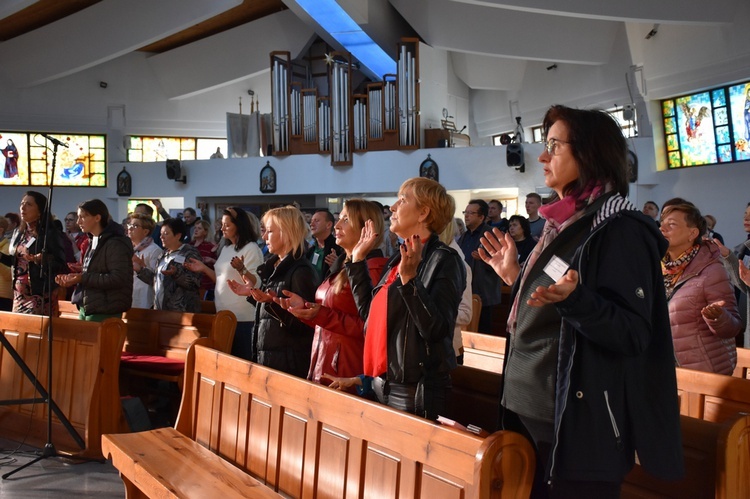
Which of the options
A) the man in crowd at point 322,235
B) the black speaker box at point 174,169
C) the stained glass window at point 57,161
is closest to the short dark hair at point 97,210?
the man in crowd at point 322,235

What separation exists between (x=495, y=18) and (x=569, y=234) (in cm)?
1076

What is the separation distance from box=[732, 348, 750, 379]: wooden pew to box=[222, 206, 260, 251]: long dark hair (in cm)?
278

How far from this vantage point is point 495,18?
11688 millimetres

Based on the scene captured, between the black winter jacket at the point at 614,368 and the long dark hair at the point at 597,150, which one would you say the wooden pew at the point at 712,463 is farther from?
the long dark hair at the point at 597,150

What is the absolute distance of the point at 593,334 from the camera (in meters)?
1.46

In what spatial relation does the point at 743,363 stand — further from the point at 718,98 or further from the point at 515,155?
the point at 515,155

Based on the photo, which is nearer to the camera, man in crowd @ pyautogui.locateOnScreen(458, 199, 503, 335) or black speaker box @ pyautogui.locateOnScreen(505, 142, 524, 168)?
man in crowd @ pyautogui.locateOnScreen(458, 199, 503, 335)

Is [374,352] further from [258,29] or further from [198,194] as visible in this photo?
[258,29]

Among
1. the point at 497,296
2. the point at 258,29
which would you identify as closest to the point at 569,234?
the point at 497,296

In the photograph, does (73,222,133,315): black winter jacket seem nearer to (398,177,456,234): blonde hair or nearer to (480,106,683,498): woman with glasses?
(398,177,456,234): blonde hair

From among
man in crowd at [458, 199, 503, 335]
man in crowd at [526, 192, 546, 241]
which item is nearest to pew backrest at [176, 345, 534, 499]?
man in crowd at [458, 199, 503, 335]

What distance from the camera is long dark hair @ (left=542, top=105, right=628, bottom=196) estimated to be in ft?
5.42

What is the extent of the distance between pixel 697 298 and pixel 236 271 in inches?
102

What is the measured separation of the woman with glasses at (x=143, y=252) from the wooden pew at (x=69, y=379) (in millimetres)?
1093
